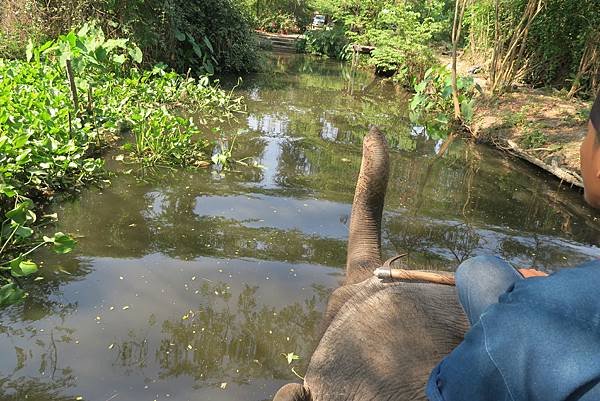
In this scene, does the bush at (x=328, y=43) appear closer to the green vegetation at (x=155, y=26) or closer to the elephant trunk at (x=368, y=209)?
the green vegetation at (x=155, y=26)

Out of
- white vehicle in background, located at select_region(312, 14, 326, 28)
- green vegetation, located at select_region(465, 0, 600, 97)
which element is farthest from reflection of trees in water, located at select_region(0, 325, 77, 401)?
white vehicle in background, located at select_region(312, 14, 326, 28)

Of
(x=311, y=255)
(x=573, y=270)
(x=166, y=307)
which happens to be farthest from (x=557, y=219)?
(x=573, y=270)

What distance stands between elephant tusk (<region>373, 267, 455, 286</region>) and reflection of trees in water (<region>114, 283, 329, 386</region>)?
90 cm

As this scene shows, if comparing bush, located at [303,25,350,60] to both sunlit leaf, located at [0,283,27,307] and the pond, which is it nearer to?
the pond

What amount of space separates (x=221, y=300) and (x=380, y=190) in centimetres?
123

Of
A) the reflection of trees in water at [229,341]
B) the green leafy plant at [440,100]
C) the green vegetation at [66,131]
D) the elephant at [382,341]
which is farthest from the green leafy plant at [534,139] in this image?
the elephant at [382,341]

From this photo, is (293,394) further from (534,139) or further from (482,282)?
(534,139)

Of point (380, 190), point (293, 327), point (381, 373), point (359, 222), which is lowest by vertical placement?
point (293, 327)

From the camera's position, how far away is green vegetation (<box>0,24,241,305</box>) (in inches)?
114

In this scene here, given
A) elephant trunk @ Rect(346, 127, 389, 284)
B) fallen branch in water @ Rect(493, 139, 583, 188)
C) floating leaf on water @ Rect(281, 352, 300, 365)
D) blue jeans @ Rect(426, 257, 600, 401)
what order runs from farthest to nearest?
fallen branch in water @ Rect(493, 139, 583, 188), floating leaf on water @ Rect(281, 352, 300, 365), elephant trunk @ Rect(346, 127, 389, 284), blue jeans @ Rect(426, 257, 600, 401)

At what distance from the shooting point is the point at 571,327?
2.33 ft

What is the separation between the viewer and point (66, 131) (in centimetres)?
414

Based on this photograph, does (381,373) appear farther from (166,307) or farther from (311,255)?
(311,255)

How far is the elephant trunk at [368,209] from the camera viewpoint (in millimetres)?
1985
